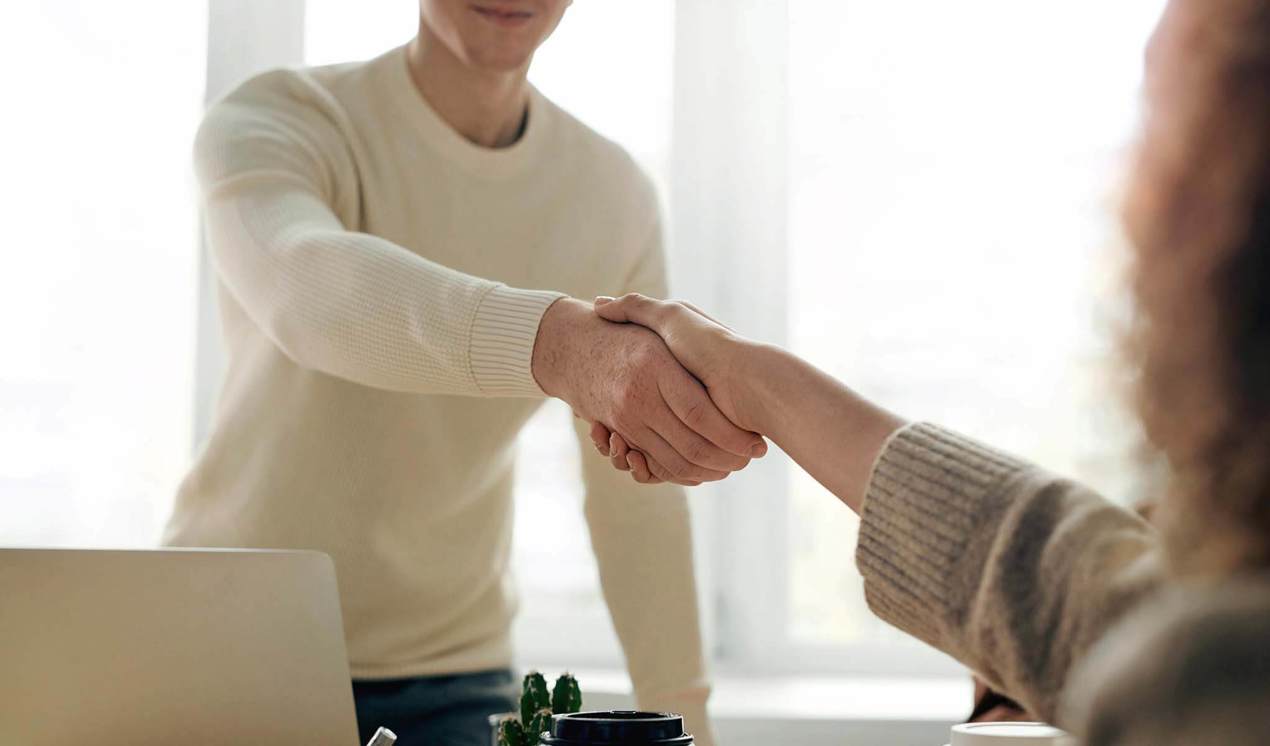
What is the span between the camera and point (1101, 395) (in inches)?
24.8

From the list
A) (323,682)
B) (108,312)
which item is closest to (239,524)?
(323,682)

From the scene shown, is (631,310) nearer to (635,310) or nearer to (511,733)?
(635,310)

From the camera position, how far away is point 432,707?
1749 millimetres

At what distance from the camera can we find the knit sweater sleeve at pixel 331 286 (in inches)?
54.0

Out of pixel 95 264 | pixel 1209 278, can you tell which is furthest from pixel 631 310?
pixel 95 264

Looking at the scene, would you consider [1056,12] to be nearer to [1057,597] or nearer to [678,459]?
[678,459]

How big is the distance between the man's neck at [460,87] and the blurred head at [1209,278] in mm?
1359

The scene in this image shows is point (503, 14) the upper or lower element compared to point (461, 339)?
upper

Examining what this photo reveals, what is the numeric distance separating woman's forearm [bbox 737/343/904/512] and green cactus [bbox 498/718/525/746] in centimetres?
31

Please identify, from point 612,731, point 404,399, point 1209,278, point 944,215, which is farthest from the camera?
point 944,215

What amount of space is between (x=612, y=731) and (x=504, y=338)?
58cm

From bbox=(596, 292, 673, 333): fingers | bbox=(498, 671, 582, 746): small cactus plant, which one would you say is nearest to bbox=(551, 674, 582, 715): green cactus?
bbox=(498, 671, 582, 746): small cactus plant

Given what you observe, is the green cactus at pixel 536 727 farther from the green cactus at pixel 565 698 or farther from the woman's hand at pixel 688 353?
the woman's hand at pixel 688 353

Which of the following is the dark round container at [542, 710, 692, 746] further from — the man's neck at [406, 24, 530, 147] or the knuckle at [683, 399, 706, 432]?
the man's neck at [406, 24, 530, 147]
